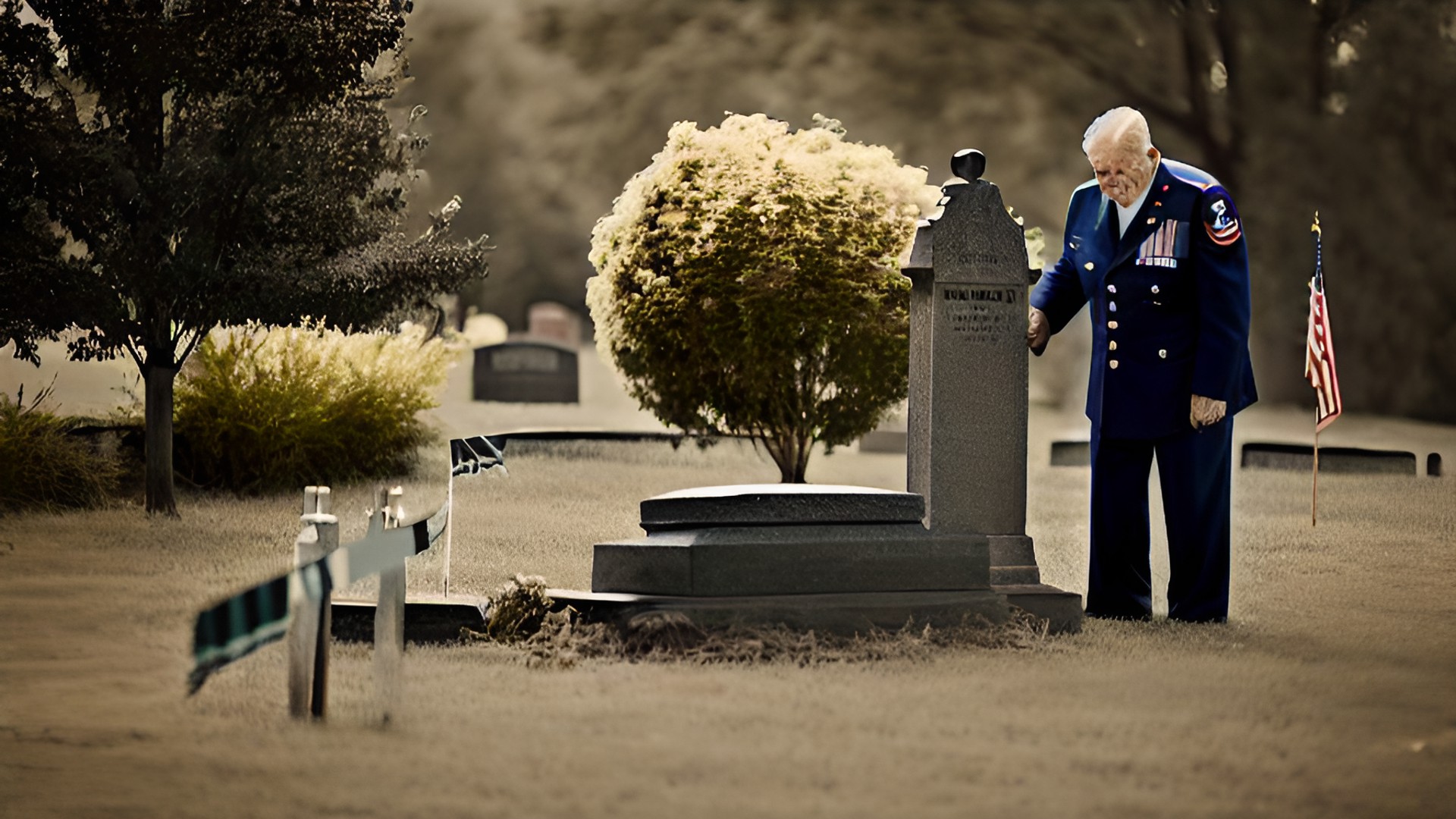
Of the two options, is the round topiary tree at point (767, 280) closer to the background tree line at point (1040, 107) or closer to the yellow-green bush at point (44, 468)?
the yellow-green bush at point (44, 468)

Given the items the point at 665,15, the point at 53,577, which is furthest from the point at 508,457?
the point at 665,15

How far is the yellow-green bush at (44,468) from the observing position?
12.7 m

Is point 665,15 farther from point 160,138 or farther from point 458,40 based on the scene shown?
point 160,138

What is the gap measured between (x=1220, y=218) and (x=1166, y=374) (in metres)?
0.79

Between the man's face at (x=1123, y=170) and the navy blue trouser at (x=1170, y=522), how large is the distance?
1200 millimetres

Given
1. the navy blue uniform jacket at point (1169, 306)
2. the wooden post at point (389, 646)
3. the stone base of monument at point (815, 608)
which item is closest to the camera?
the wooden post at point (389, 646)

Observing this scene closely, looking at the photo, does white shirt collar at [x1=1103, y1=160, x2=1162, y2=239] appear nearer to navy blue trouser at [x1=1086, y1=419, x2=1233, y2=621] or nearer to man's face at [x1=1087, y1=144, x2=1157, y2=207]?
man's face at [x1=1087, y1=144, x2=1157, y2=207]

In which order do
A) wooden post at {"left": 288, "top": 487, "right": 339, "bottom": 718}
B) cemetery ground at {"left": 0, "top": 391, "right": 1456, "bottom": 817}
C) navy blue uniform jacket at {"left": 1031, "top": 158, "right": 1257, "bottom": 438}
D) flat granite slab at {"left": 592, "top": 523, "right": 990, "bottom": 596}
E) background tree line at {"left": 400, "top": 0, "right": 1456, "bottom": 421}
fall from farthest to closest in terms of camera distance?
background tree line at {"left": 400, "top": 0, "right": 1456, "bottom": 421} → navy blue uniform jacket at {"left": 1031, "top": 158, "right": 1257, "bottom": 438} → flat granite slab at {"left": 592, "top": 523, "right": 990, "bottom": 596} → wooden post at {"left": 288, "top": 487, "right": 339, "bottom": 718} → cemetery ground at {"left": 0, "top": 391, "right": 1456, "bottom": 817}

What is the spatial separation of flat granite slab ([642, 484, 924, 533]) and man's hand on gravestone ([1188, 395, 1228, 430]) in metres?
1.48

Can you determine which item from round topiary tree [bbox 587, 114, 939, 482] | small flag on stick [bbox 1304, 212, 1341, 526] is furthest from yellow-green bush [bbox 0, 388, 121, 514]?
small flag on stick [bbox 1304, 212, 1341, 526]

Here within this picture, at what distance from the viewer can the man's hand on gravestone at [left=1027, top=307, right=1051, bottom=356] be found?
350 inches

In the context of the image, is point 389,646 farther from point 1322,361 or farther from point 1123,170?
point 1322,361

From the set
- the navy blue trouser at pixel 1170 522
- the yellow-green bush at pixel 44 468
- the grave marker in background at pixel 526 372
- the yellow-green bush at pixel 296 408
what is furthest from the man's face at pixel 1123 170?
the grave marker in background at pixel 526 372

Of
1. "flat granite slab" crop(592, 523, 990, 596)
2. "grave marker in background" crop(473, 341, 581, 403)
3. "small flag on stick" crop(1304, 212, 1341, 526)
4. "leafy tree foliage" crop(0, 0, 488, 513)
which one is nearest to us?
"flat granite slab" crop(592, 523, 990, 596)
